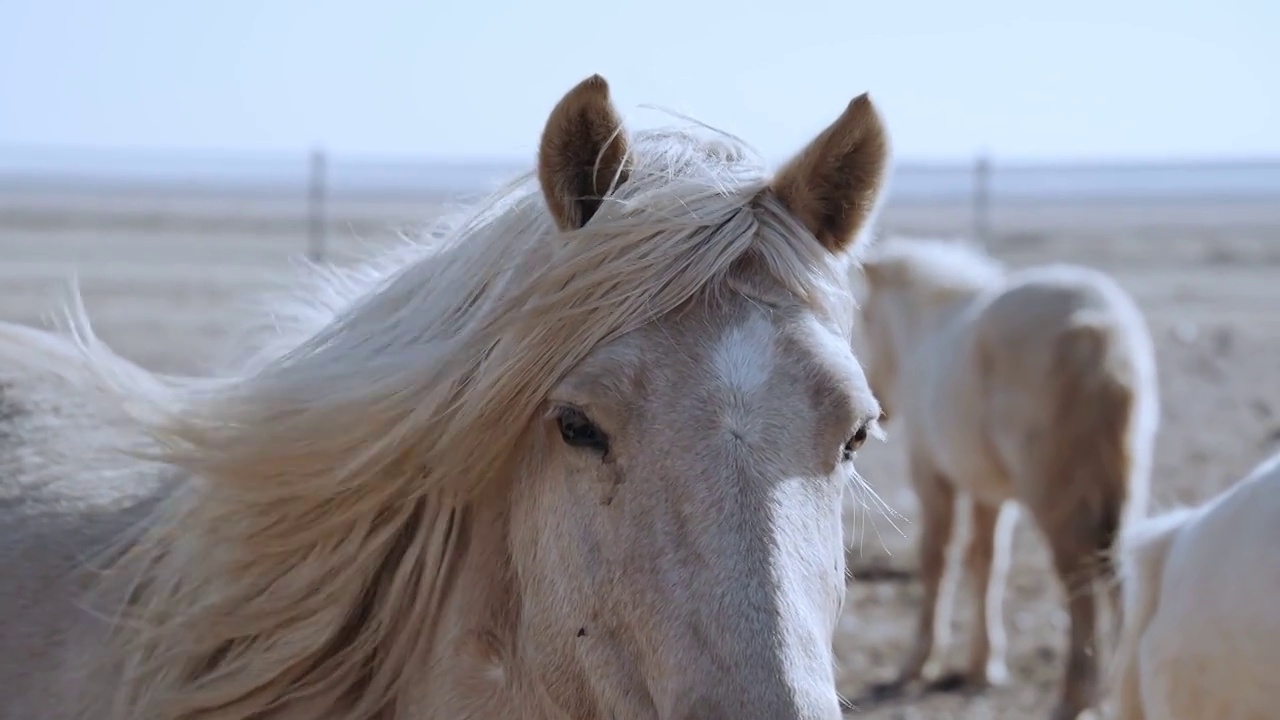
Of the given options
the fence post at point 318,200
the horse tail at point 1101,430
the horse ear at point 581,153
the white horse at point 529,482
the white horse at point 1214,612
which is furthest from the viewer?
the fence post at point 318,200

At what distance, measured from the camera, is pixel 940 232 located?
25.7 m

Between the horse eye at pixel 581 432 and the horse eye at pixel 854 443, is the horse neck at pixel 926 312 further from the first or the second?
the horse eye at pixel 581 432

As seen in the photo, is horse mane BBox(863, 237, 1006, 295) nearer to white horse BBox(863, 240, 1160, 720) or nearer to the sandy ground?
white horse BBox(863, 240, 1160, 720)

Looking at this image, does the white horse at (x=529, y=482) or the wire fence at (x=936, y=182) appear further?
the wire fence at (x=936, y=182)

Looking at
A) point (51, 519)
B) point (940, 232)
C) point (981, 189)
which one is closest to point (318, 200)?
point (981, 189)

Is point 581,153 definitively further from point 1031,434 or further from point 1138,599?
point 1031,434

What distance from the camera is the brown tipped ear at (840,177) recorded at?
2.06 m

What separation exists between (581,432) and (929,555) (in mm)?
4921

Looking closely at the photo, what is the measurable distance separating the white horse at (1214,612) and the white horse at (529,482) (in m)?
1.04

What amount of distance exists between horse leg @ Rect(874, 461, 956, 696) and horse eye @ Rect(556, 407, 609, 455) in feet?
13.9

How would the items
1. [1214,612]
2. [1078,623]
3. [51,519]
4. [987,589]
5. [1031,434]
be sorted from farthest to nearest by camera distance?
[987,589] < [1031,434] < [1078,623] < [1214,612] < [51,519]

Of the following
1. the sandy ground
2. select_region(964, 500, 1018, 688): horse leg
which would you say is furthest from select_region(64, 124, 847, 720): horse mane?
select_region(964, 500, 1018, 688): horse leg

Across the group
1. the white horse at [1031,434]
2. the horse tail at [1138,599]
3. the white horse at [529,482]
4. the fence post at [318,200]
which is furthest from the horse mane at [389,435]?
the fence post at [318,200]

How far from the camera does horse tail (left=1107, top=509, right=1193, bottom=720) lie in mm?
2996
